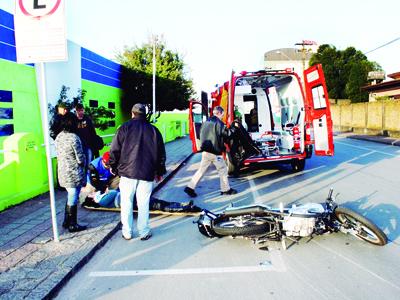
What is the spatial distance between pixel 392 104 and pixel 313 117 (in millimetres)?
15183

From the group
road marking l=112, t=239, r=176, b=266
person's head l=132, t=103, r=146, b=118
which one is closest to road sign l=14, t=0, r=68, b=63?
person's head l=132, t=103, r=146, b=118

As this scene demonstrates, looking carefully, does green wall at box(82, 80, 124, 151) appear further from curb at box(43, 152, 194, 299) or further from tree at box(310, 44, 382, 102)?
tree at box(310, 44, 382, 102)

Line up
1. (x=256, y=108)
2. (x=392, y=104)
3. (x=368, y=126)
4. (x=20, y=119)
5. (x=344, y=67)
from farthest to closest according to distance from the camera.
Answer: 1. (x=344, y=67)
2. (x=368, y=126)
3. (x=392, y=104)
4. (x=256, y=108)
5. (x=20, y=119)

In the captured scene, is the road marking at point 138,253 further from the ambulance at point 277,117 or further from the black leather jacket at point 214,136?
the ambulance at point 277,117

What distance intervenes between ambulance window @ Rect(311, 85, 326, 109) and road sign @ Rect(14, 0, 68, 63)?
6.35m

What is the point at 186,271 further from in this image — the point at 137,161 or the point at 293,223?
A: the point at 137,161

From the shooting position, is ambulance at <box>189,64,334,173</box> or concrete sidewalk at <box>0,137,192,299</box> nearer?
concrete sidewalk at <box>0,137,192,299</box>

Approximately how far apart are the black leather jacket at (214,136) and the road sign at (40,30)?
3.51 metres

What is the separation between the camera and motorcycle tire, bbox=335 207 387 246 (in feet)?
14.2

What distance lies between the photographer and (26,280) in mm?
3584

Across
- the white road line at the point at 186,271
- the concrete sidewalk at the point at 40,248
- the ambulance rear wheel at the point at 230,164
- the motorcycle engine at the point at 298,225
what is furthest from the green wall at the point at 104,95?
the motorcycle engine at the point at 298,225

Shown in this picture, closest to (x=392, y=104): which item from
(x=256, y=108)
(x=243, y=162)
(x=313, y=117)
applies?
(x=256, y=108)

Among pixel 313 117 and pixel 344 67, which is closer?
pixel 313 117

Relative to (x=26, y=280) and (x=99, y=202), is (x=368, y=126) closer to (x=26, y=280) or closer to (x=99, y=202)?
(x=99, y=202)
